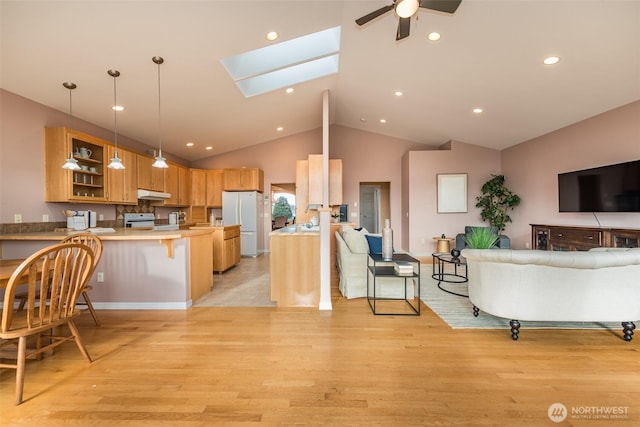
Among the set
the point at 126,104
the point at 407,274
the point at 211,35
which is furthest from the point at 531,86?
the point at 126,104

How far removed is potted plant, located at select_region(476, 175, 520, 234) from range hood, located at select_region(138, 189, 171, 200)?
7022mm

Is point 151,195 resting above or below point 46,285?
above

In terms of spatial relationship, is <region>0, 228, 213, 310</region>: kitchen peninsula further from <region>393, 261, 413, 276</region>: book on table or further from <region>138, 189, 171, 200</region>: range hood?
<region>393, 261, 413, 276</region>: book on table

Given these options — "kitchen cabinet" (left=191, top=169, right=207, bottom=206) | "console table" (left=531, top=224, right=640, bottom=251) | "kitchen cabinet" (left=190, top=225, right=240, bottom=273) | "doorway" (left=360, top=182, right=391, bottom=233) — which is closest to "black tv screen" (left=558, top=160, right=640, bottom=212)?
"console table" (left=531, top=224, right=640, bottom=251)

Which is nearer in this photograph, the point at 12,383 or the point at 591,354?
the point at 12,383

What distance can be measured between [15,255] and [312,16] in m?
4.25

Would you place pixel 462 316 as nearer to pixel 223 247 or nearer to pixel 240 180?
pixel 223 247

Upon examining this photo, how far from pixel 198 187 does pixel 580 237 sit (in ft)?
25.2

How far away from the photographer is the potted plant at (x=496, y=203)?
5947mm

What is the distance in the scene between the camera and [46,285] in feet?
5.43

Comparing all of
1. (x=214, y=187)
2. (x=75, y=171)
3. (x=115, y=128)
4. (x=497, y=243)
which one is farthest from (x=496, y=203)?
(x=75, y=171)

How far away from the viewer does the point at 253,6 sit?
98.0 inches

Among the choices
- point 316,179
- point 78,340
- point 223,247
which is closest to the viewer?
point 78,340

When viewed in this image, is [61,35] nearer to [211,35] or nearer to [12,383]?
[211,35]
